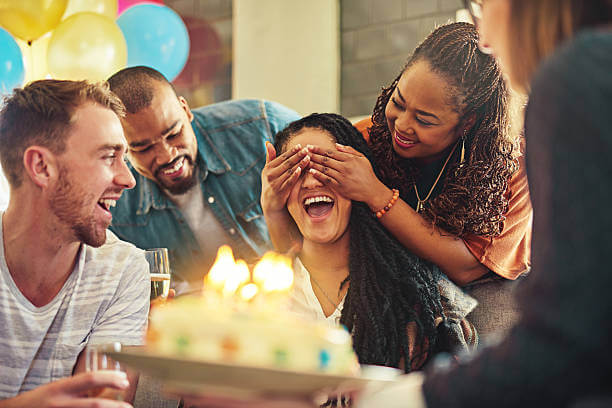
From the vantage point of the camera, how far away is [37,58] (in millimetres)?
3713

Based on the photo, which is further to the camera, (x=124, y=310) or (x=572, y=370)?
(x=124, y=310)

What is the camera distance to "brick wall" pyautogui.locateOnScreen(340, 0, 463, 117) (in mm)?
4469

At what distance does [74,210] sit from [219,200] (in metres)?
1.15

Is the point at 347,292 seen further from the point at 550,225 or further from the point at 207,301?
the point at 550,225

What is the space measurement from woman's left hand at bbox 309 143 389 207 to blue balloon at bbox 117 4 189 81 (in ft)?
6.49

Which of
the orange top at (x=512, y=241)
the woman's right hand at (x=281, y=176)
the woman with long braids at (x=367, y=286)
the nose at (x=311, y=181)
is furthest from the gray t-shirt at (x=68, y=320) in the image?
the orange top at (x=512, y=241)

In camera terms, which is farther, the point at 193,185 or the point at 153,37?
the point at 153,37

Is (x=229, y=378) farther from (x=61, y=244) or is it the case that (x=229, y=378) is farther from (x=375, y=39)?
(x=375, y=39)

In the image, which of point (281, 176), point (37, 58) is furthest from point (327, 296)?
point (37, 58)

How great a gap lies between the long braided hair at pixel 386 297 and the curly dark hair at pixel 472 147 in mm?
182

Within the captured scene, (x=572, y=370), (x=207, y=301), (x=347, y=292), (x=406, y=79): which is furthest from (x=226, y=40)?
(x=572, y=370)

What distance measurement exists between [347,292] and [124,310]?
690 mm

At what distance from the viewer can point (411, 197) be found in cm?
A: 234

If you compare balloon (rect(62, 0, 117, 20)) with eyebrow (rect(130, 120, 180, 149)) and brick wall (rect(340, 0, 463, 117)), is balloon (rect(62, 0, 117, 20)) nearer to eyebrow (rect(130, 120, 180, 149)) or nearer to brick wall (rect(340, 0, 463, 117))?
eyebrow (rect(130, 120, 180, 149))
